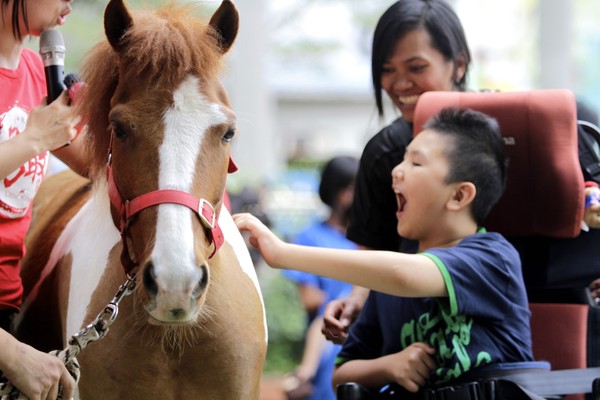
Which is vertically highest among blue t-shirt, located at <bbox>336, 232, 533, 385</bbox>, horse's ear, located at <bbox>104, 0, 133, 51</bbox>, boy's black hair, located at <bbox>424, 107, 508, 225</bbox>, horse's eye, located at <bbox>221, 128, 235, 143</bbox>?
horse's ear, located at <bbox>104, 0, 133, 51</bbox>

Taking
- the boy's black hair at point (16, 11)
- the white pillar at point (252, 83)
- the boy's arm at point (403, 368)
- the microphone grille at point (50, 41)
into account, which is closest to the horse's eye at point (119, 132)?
the microphone grille at point (50, 41)

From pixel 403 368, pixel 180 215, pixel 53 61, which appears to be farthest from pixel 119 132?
pixel 403 368

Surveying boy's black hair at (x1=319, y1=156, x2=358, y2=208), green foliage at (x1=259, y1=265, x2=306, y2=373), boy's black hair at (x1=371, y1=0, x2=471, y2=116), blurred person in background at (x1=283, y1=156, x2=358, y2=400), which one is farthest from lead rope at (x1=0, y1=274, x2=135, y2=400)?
green foliage at (x1=259, y1=265, x2=306, y2=373)

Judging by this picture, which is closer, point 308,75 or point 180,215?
point 180,215

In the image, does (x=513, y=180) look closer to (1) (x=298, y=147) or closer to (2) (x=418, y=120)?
(2) (x=418, y=120)

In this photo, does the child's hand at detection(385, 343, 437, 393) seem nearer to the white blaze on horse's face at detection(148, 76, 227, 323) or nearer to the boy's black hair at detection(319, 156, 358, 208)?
the white blaze on horse's face at detection(148, 76, 227, 323)

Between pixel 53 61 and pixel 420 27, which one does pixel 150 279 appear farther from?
pixel 420 27

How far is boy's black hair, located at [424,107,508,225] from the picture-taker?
3.14 meters

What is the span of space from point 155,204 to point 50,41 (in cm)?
87

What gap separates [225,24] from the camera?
2.99m

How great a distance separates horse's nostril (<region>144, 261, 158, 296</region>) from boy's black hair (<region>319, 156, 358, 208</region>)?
4.23 m

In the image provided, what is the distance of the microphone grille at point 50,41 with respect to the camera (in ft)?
10.0

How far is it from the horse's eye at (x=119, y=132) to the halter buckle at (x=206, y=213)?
34cm

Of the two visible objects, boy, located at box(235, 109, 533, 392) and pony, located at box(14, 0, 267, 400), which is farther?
boy, located at box(235, 109, 533, 392)
